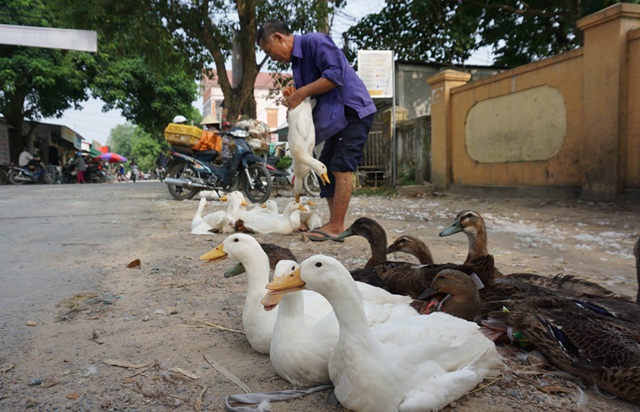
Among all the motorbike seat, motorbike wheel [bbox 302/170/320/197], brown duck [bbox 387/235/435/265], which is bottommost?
brown duck [bbox 387/235/435/265]

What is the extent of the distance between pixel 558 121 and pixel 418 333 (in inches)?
271

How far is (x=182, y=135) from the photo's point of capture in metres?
9.84

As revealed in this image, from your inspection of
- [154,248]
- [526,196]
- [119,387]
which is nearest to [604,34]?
[526,196]

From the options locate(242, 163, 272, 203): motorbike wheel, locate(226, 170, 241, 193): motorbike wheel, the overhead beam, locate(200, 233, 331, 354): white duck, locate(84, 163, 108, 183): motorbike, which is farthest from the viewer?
locate(84, 163, 108, 183): motorbike

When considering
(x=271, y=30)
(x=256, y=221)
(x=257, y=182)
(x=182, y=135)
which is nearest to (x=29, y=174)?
(x=182, y=135)

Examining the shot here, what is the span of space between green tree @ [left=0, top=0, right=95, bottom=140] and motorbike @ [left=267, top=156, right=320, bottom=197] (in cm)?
1274

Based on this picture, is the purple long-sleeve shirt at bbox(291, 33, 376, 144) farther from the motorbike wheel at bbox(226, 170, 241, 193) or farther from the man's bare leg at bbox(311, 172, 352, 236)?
the motorbike wheel at bbox(226, 170, 241, 193)

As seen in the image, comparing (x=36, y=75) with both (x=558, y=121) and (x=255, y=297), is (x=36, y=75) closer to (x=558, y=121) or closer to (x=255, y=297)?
(x=558, y=121)

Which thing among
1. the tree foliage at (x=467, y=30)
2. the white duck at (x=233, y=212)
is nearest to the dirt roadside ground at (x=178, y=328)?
the white duck at (x=233, y=212)

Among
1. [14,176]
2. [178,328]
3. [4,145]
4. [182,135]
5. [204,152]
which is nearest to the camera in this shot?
[178,328]

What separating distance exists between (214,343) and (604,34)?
273 inches

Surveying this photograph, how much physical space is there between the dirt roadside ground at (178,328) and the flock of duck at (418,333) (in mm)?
85

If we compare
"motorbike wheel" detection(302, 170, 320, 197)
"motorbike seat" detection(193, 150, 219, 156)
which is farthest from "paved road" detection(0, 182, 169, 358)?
"motorbike wheel" detection(302, 170, 320, 197)

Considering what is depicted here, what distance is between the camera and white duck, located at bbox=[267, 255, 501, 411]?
1503 mm
